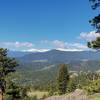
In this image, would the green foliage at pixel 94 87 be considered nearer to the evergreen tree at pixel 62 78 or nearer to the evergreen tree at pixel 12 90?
the evergreen tree at pixel 12 90

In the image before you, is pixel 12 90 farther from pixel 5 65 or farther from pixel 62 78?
pixel 62 78

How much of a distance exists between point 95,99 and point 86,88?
1112 centimetres

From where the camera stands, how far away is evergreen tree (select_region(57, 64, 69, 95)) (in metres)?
146

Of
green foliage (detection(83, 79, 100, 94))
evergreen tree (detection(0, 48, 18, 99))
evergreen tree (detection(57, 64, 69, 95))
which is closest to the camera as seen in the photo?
green foliage (detection(83, 79, 100, 94))

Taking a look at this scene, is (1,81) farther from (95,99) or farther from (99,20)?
(99,20)

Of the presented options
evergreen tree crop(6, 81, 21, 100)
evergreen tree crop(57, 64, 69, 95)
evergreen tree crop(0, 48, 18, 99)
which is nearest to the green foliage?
evergreen tree crop(0, 48, 18, 99)

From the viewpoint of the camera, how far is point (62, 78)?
14738 centimetres

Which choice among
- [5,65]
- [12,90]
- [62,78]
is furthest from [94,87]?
[62,78]

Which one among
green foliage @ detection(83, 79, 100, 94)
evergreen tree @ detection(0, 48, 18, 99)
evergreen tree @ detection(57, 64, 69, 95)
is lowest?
evergreen tree @ detection(57, 64, 69, 95)

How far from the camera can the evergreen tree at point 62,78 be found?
145837 mm

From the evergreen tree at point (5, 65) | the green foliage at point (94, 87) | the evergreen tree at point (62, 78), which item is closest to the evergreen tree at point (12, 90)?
the evergreen tree at point (5, 65)

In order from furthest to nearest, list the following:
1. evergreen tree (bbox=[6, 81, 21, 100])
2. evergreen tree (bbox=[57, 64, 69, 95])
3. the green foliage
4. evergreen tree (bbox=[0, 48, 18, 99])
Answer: evergreen tree (bbox=[57, 64, 69, 95]) < evergreen tree (bbox=[6, 81, 21, 100]) < evergreen tree (bbox=[0, 48, 18, 99]) < the green foliage

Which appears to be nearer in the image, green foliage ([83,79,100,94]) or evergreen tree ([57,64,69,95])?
green foliage ([83,79,100,94])

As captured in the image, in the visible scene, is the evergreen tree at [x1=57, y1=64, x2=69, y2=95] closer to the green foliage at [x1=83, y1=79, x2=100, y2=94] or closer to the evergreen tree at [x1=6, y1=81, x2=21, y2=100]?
the evergreen tree at [x1=6, y1=81, x2=21, y2=100]
